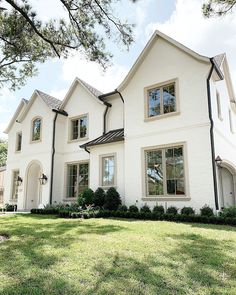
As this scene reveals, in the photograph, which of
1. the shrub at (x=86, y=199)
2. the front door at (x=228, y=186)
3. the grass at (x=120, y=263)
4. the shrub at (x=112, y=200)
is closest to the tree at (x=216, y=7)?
the grass at (x=120, y=263)

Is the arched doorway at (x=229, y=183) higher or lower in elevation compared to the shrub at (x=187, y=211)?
higher

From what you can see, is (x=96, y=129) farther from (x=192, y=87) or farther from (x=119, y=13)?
(x=119, y=13)

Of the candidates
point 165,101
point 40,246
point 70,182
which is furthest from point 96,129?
point 40,246

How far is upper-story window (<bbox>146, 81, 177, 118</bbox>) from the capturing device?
12.7 m

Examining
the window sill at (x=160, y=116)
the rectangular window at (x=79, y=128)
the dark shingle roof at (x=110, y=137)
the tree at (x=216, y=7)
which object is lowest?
the dark shingle roof at (x=110, y=137)

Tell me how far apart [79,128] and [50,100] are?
152 inches

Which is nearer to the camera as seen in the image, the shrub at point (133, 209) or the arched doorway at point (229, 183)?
the shrub at point (133, 209)

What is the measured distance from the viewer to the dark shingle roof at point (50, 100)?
61.0 feet

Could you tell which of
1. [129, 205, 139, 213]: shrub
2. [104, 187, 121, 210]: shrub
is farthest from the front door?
[104, 187, 121, 210]: shrub

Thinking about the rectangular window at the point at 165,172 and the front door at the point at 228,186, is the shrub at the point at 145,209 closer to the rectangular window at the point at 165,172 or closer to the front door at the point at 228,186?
the rectangular window at the point at 165,172

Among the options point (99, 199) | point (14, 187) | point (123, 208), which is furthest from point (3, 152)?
point (123, 208)

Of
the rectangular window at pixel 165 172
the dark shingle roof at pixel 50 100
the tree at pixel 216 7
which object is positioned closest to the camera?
the tree at pixel 216 7

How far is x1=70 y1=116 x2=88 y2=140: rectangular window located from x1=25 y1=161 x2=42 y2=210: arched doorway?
11.0 feet

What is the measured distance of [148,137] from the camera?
13.0 m
